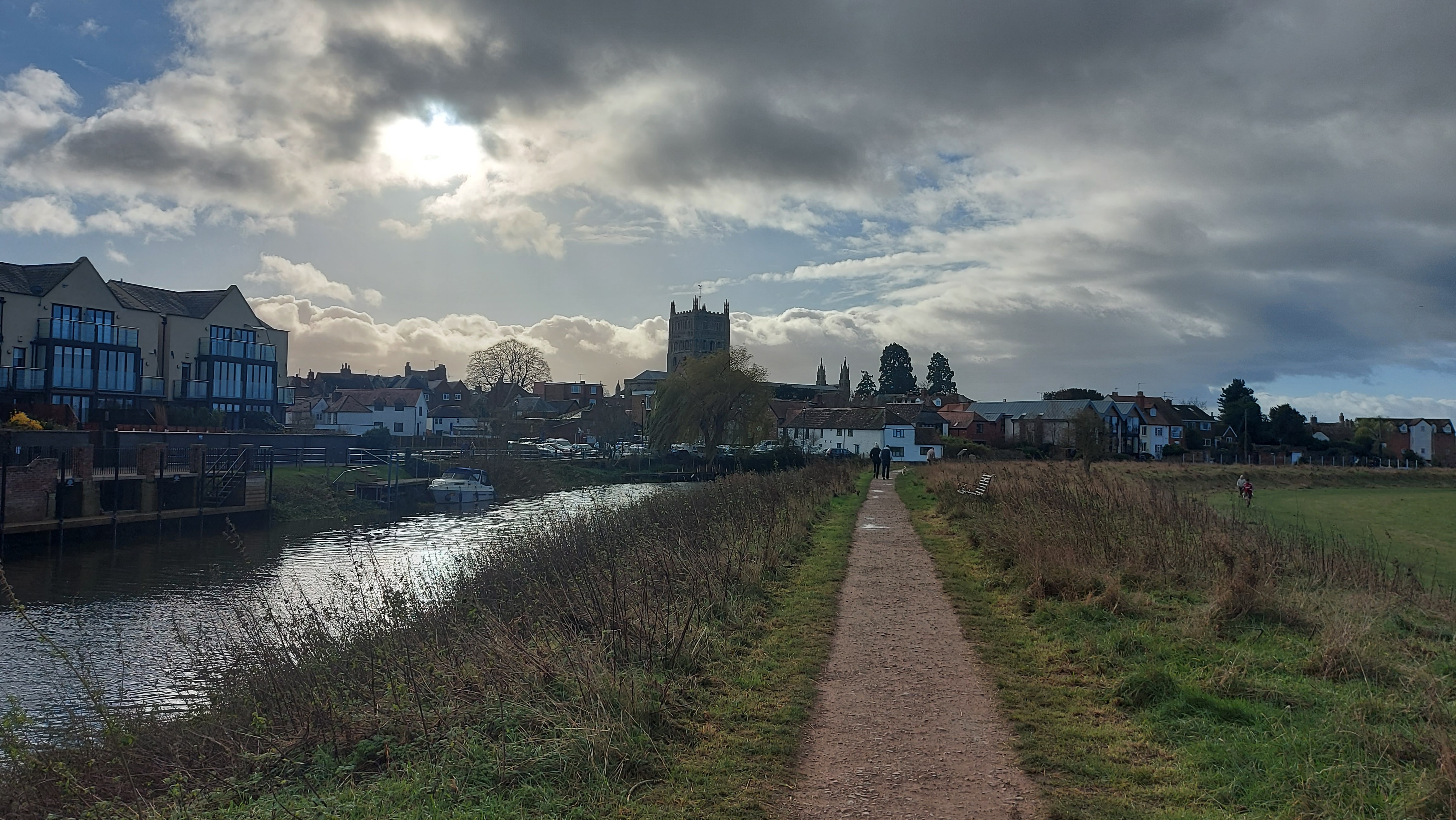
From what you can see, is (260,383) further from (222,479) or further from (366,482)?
(222,479)

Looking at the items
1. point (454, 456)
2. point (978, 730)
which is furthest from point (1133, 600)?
point (454, 456)

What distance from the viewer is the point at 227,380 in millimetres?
61125

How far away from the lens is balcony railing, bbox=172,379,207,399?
57781mm

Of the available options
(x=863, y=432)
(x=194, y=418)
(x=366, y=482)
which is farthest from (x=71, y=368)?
(x=863, y=432)

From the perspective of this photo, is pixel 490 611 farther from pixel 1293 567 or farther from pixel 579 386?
pixel 579 386

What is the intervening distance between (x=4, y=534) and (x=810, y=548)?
2787cm

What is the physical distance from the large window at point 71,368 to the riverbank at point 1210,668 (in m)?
50.8

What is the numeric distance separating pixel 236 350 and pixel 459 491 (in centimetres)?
2416

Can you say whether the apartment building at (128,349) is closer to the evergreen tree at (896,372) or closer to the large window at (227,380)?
the large window at (227,380)

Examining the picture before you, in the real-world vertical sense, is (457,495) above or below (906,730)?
below

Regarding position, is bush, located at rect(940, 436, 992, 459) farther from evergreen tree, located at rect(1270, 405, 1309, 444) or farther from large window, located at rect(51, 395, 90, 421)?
large window, located at rect(51, 395, 90, 421)

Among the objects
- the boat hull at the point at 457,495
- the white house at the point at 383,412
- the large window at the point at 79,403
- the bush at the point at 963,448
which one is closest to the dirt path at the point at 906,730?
the boat hull at the point at 457,495

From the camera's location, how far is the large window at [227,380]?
6016cm

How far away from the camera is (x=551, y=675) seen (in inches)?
297
